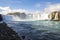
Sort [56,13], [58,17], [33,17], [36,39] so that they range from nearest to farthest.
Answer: [36,39], [58,17], [56,13], [33,17]

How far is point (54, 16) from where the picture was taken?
63812 mm

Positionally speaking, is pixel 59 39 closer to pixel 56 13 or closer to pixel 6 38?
pixel 6 38

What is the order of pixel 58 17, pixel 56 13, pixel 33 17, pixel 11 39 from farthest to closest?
pixel 33 17, pixel 56 13, pixel 58 17, pixel 11 39

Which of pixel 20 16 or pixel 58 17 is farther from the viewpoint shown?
pixel 20 16

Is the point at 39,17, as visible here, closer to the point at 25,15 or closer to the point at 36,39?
the point at 25,15

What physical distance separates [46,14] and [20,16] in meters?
13.6

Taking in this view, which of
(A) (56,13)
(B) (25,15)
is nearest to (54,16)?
(A) (56,13)

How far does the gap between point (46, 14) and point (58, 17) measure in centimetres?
1364

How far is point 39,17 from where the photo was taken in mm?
72062

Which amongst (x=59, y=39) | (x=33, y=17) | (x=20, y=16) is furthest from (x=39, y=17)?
(x=59, y=39)

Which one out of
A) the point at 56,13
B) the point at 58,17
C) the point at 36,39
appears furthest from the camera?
the point at 56,13

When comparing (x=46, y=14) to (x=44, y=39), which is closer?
(x=44, y=39)

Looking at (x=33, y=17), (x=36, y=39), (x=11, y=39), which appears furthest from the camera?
(x=33, y=17)

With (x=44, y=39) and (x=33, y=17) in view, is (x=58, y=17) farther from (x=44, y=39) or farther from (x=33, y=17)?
(x=44, y=39)
